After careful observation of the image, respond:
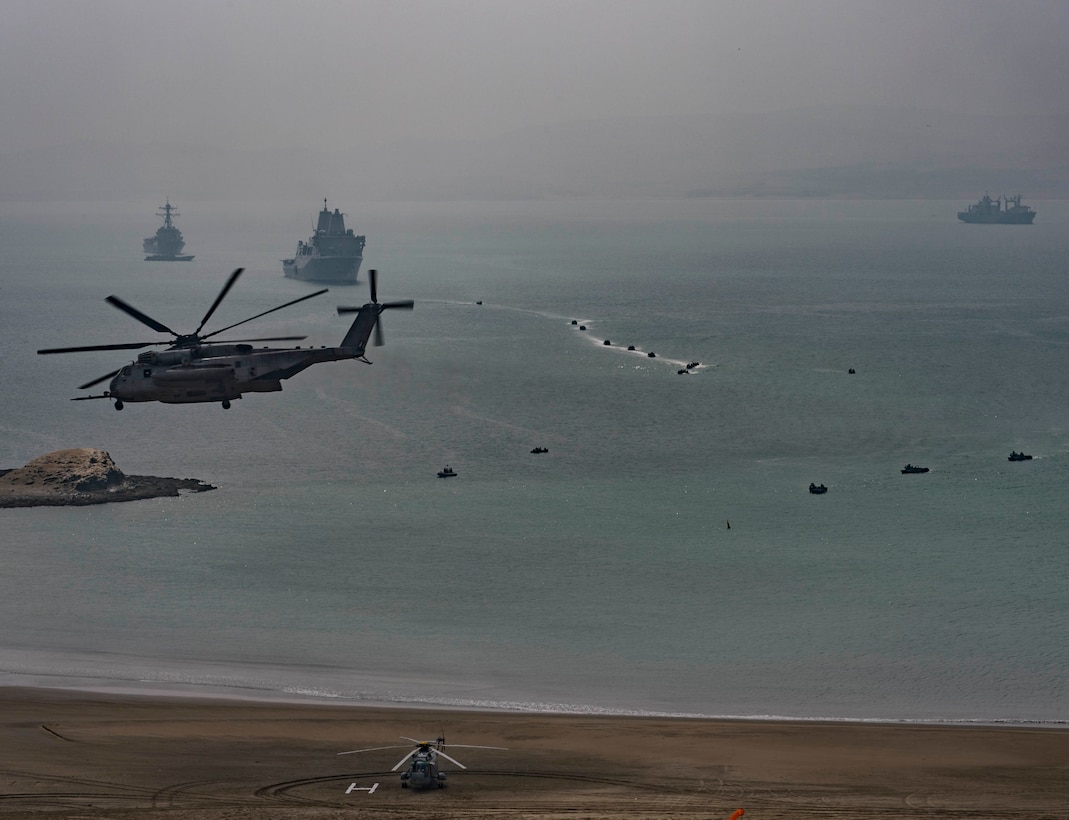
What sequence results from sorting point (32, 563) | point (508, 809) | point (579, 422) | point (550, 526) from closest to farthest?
1. point (508, 809)
2. point (32, 563)
3. point (550, 526)
4. point (579, 422)

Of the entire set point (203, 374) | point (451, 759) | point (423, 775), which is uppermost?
point (203, 374)

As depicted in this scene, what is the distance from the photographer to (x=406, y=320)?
156 m

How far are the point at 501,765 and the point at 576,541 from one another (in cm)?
2829

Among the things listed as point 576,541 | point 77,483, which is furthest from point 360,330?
point 77,483

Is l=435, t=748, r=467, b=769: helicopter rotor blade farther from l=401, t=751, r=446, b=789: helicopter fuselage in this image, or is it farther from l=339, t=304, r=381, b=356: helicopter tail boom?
l=339, t=304, r=381, b=356: helicopter tail boom

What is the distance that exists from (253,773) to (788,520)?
3834 centimetres

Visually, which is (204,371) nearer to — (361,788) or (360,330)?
(360,330)

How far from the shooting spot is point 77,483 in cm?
7575

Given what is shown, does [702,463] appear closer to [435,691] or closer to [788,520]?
[788,520]

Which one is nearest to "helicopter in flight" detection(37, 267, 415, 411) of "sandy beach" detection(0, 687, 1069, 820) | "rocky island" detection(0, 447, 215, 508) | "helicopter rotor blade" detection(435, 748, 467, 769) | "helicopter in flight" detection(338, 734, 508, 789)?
"sandy beach" detection(0, 687, 1069, 820)

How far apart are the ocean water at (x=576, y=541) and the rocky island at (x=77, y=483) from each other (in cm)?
166

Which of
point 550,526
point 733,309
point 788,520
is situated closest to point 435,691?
point 550,526

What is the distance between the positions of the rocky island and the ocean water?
166 cm

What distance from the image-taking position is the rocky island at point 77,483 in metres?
74.8
